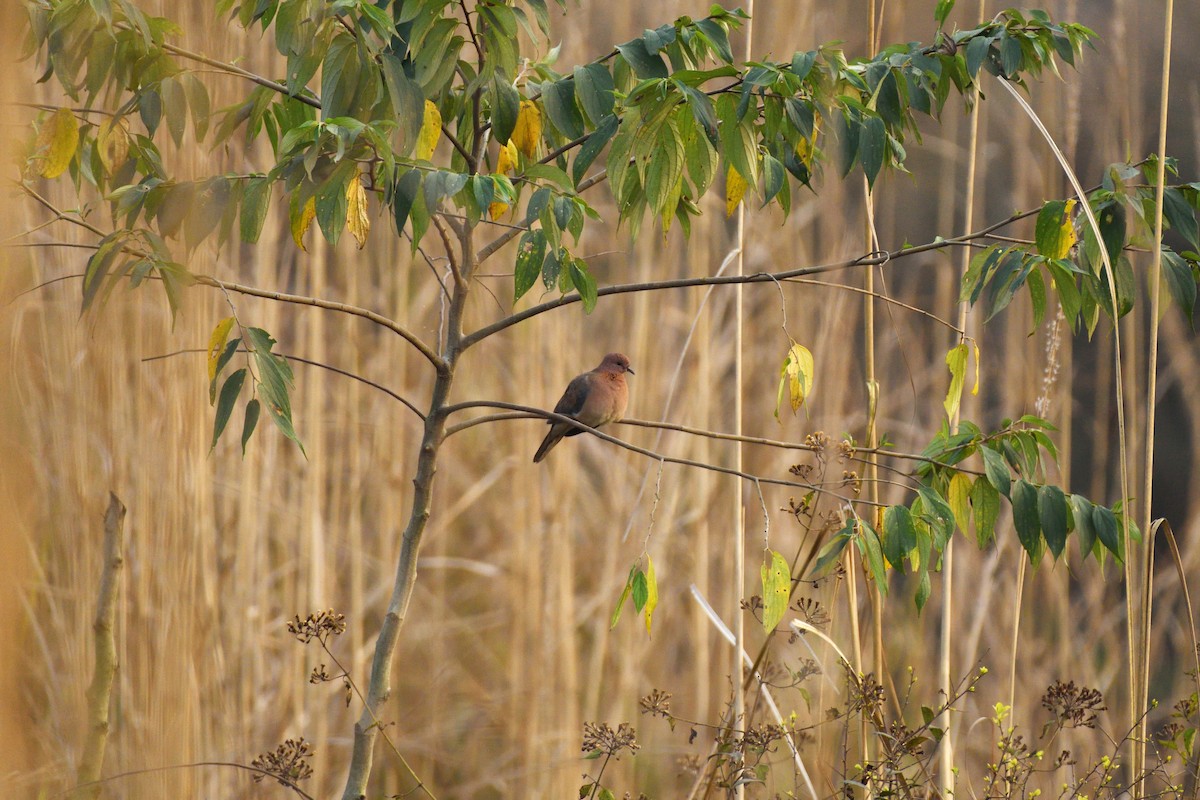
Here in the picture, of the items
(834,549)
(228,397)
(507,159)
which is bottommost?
(834,549)

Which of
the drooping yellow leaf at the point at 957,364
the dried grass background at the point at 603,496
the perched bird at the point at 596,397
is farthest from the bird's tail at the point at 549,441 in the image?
the drooping yellow leaf at the point at 957,364

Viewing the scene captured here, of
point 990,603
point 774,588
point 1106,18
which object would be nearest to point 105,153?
point 774,588

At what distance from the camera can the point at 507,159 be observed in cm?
116

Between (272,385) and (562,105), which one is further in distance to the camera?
(562,105)

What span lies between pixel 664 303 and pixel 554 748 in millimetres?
886

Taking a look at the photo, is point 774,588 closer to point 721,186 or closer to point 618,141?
point 618,141

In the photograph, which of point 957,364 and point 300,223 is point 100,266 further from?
point 957,364

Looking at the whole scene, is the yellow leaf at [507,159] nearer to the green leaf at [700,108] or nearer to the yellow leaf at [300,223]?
the yellow leaf at [300,223]

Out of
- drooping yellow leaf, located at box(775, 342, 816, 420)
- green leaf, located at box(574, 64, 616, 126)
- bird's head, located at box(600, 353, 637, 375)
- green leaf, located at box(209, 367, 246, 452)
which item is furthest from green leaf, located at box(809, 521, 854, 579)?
bird's head, located at box(600, 353, 637, 375)

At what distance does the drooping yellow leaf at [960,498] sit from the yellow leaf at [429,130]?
65 cm

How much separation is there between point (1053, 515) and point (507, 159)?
0.70m

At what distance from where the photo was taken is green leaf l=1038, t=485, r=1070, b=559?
993 millimetres

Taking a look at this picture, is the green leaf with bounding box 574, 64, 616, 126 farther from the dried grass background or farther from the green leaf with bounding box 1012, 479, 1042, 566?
the dried grass background

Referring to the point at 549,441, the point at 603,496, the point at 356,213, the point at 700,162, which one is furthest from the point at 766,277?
the point at 603,496
